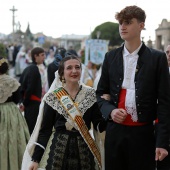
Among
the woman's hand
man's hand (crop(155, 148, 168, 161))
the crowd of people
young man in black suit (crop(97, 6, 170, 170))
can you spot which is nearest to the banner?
the crowd of people

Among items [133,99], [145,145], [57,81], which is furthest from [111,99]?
[57,81]

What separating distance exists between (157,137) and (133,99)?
310mm

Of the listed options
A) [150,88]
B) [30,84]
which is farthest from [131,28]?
[30,84]

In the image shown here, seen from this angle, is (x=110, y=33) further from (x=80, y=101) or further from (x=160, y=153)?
(x=160, y=153)

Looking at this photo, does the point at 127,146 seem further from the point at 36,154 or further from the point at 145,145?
the point at 36,154

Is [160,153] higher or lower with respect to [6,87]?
lower

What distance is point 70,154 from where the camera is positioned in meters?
3.38

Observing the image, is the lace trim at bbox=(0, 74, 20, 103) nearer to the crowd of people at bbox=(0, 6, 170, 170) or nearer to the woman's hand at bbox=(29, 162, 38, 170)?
the crowd of people at bbox=(0, 6, 170, 170)

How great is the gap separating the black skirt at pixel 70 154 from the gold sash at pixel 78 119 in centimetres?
4

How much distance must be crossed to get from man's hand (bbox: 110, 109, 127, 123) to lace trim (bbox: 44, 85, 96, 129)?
1.67 ft

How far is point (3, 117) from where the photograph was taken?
17.7ft

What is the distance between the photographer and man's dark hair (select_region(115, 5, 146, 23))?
9.89ft

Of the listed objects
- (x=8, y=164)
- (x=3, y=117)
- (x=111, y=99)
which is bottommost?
(x=8, y=164)

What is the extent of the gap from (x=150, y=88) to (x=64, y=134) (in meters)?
0.83
